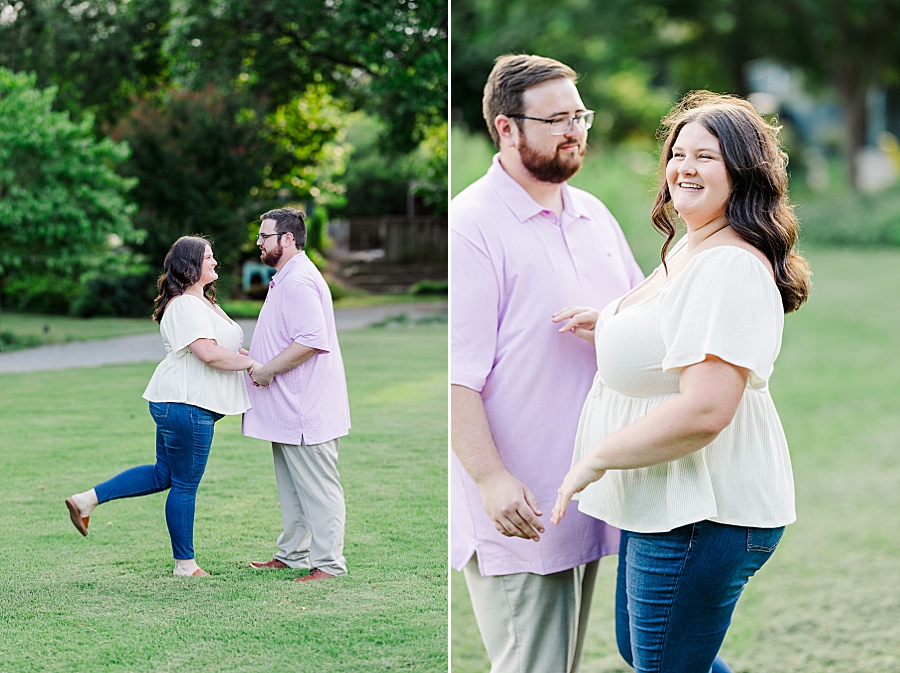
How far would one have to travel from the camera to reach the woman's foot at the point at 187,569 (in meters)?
2.49

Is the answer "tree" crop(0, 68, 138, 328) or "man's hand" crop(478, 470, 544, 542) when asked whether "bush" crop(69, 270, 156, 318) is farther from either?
"man's hand" crop(478, 470, 544, 542)

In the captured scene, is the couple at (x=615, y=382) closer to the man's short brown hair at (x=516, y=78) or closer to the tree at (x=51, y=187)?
the man's short brown hair at (x=516, y=78)

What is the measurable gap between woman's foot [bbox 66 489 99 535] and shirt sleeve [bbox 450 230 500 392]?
39.1 inches

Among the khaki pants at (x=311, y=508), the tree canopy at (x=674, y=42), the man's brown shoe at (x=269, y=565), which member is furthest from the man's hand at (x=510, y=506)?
the tree canopy at (x=674, y=42)

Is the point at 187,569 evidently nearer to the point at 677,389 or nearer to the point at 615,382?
the point at 615,382

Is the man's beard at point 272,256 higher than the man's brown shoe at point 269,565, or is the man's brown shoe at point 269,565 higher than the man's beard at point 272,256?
the man's beard at point 272,256

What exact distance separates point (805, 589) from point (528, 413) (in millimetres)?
2747

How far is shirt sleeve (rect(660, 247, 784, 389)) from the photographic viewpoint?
1814 mm

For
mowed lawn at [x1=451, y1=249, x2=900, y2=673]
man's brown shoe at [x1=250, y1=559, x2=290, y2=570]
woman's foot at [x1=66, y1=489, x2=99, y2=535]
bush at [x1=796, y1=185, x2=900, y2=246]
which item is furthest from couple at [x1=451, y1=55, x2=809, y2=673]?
bush at [x1=796, y1=185, x2=900, y2=246]

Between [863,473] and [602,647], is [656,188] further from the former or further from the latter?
[863,473]

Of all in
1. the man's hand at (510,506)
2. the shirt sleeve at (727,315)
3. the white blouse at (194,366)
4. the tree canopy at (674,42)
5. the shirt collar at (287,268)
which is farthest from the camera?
the tree canopy at (674,42)

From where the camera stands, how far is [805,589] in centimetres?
450

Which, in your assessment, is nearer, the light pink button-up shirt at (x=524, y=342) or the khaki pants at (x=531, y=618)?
the light pink button-up shirt at (x=524, y=342)

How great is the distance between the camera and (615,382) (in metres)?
2.08
